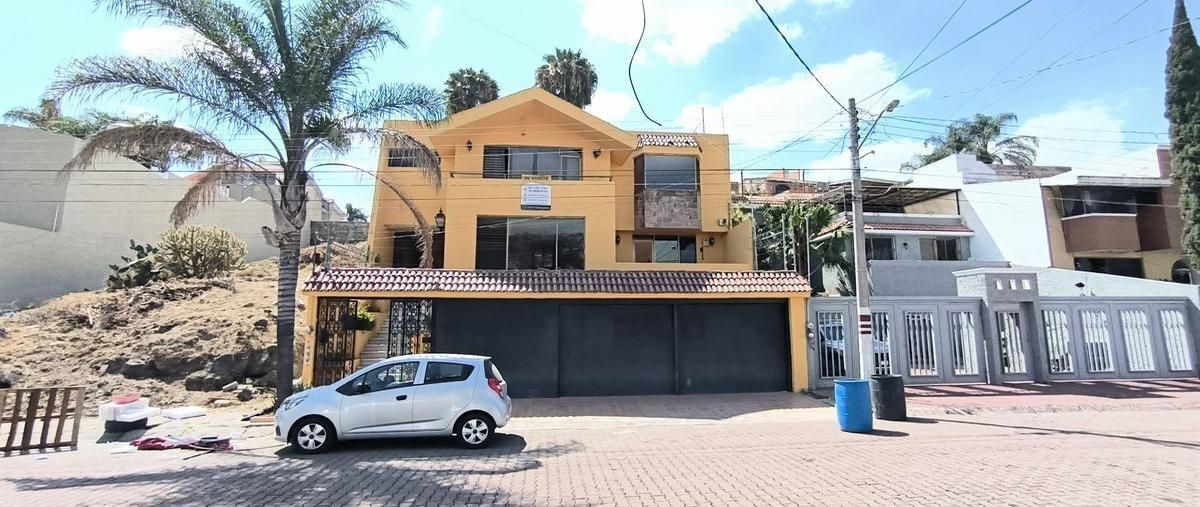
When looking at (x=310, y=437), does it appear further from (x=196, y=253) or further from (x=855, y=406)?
(x=196, y=253)

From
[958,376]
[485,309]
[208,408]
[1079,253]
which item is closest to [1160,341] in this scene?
[958,376]

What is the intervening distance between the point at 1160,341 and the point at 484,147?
20.5 meters

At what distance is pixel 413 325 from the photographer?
1398 cm

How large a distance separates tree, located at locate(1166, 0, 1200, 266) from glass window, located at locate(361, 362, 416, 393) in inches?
1081

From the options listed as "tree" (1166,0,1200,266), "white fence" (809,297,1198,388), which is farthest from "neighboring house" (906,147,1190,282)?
"white fence" (809,297,1198,388)

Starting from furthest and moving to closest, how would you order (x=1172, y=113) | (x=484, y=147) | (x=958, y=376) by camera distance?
(x=1172, y=113), (x=484, y=147), (x=958, y=376)

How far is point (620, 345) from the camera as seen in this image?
556 inches

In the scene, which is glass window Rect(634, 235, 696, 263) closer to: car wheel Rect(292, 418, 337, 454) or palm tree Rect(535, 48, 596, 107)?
palm tree Rect(535, 48, 596, 107)

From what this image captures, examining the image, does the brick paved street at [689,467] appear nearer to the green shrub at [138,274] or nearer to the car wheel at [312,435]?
the car wheel at [312,435]

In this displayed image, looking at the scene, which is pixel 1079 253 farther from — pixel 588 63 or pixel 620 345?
pixel 588 63

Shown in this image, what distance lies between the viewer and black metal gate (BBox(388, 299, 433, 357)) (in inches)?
543

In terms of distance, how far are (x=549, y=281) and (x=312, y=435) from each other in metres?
6.50

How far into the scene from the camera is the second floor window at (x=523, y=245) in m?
17.9

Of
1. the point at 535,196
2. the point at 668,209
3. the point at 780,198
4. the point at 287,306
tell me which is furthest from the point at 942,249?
the point at 287,306
